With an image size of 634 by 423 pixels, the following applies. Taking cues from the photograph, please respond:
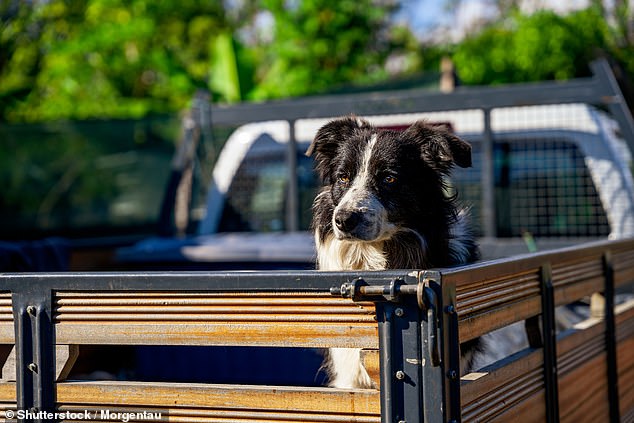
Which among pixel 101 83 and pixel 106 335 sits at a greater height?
pixel 101 83

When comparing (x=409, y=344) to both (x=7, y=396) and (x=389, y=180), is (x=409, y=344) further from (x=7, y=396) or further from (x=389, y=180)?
(x=389, y=180)

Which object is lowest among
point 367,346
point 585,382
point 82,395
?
point 585,382

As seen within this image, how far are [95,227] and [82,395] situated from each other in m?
5.64

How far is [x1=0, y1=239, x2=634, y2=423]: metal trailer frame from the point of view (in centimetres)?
192

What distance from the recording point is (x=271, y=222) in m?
6.18

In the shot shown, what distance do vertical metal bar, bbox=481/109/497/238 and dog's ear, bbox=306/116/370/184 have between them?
1900 millimetres

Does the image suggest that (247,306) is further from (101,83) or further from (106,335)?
(101,83)

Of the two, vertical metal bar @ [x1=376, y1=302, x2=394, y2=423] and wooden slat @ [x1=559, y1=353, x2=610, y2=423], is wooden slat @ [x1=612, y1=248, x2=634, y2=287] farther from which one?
vertical metal bar @ [x1=376, y1=302, x2=394, y2=423]

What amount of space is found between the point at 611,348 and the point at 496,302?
1.52 meters

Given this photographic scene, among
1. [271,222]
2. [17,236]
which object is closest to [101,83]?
[17,236]

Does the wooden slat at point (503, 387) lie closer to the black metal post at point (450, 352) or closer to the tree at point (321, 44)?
the black metal post at point (450, 352)

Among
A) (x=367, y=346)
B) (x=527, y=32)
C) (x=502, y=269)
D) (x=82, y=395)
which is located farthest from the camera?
(x=527, y=32)

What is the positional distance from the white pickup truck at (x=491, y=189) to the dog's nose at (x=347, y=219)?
6.01 feet

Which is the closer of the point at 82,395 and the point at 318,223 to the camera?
the point at 82,395
